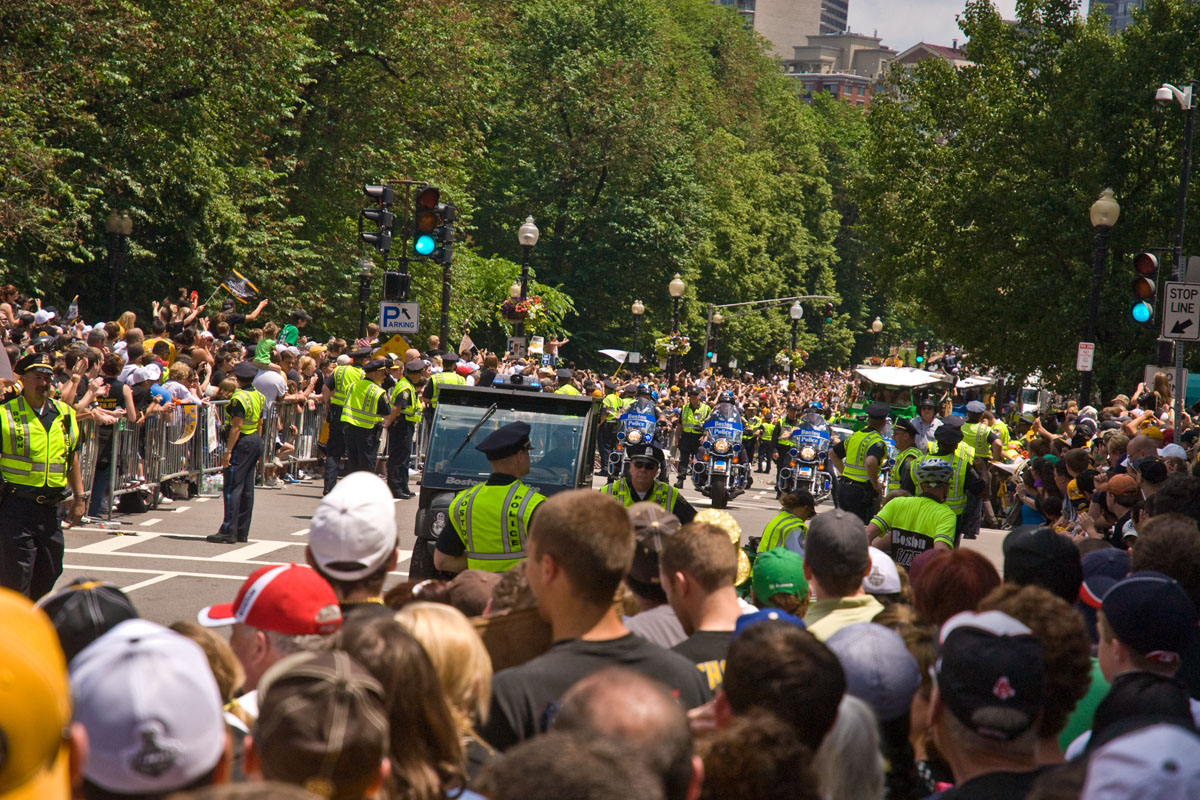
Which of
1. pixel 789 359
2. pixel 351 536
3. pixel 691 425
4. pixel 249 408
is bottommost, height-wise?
pixel 691 425

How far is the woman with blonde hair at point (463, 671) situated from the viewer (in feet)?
12.0

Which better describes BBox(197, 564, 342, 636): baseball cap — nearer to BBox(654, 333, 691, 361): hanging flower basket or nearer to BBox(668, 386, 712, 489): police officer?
BBox(668, 386, 712, 489): police officer

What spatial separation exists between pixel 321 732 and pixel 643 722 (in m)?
0.68

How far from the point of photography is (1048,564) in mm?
5539

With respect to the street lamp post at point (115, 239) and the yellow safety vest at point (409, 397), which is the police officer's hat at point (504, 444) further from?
the street lamp post at point (115, 239)

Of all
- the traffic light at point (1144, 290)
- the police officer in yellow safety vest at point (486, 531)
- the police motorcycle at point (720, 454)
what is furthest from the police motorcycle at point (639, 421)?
the police officer in yellow safety vest at point (486, 531)

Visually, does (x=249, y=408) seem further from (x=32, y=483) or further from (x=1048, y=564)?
(x=1048, y=564)

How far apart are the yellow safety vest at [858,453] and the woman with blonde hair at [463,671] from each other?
10.5 metres

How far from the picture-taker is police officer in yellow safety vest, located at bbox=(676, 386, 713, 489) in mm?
25156

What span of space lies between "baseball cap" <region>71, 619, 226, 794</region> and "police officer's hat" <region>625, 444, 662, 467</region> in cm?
630

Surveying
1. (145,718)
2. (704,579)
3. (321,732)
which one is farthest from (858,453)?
(145,718)

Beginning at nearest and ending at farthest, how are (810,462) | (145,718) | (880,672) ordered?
(145,718) → (880,672) → (810,462)

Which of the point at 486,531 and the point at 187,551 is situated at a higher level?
the point at 486,531

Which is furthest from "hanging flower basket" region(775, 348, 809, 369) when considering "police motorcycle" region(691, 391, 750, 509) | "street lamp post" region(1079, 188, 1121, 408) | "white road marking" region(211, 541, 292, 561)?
"white road marking" region(211, 541, 292, 561)
